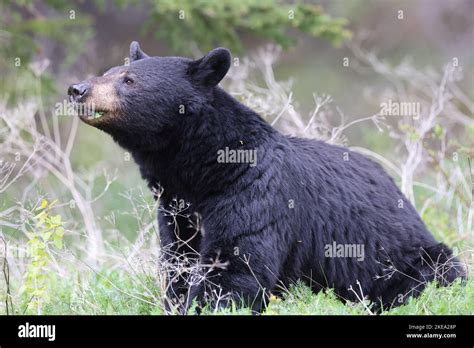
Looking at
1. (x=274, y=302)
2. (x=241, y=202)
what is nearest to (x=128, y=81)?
(x=241, y=202)

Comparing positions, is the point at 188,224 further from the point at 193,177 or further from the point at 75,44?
the point at 75,44

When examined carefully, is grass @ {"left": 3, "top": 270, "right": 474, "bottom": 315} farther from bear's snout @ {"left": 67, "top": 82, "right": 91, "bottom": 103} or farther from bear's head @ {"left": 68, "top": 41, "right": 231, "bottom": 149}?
bear's snout @ {"left": 67, "top": 82, "right": 91, "bottom": 103}

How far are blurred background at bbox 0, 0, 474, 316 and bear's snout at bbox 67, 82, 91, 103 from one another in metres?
0.53

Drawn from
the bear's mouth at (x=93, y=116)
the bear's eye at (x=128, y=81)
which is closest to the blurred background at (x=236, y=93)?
the bear's mouth at (x=93, y=116)

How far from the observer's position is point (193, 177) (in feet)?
16.4

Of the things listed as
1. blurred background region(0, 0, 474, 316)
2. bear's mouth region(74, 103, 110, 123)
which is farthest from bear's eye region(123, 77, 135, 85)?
blurred background region(0, 0, 474, 316)

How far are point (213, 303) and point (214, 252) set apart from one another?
0.30 metres

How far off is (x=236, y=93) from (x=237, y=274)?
2.33 metres

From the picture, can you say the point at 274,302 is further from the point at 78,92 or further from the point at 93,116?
the point at 78,92

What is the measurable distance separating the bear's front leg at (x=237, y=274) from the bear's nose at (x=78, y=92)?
1167 millimetres

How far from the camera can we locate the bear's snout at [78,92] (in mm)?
4664

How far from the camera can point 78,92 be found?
15.3 ft

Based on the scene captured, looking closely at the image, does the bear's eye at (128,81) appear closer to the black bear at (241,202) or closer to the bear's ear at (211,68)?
the black bear at (241,202)
